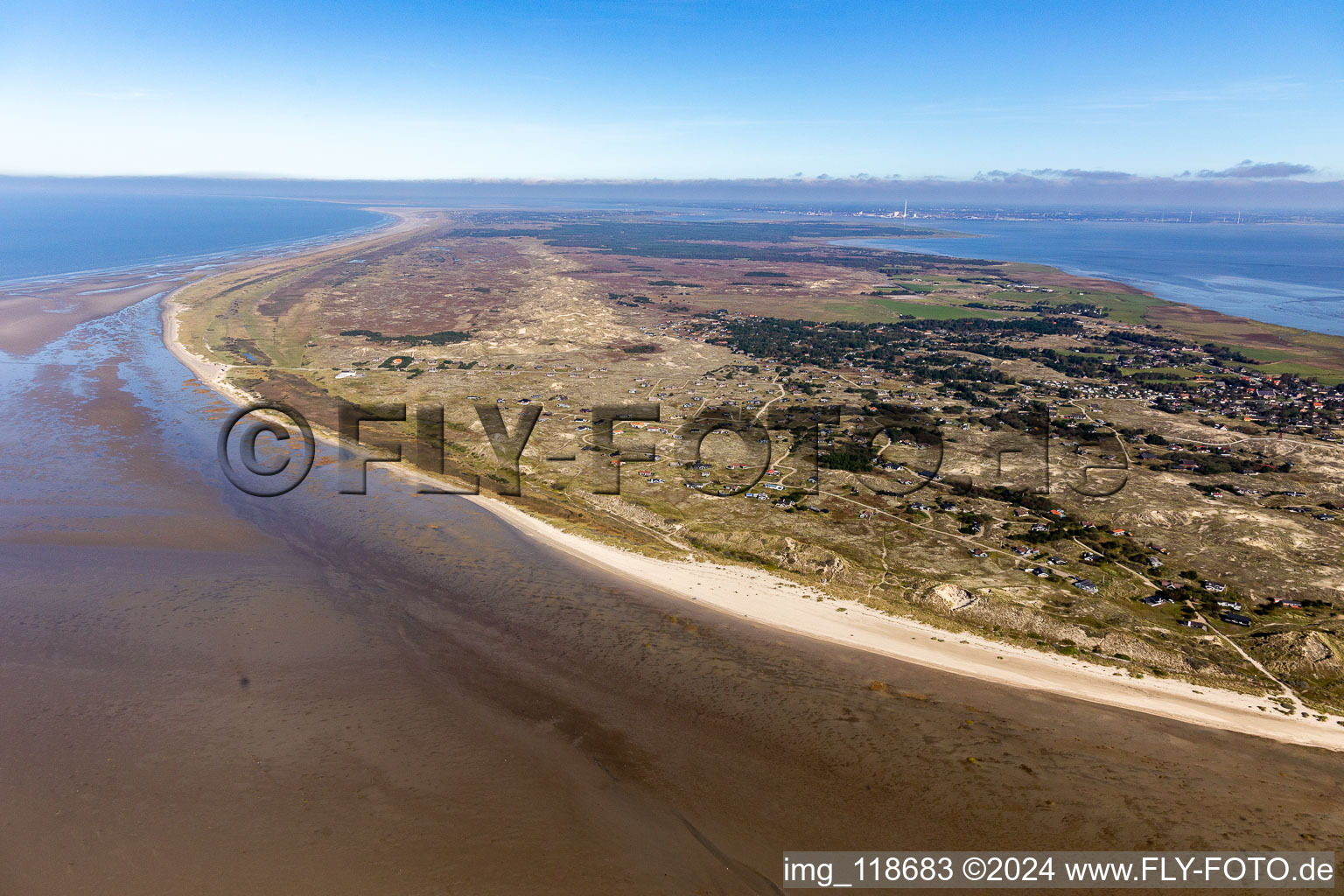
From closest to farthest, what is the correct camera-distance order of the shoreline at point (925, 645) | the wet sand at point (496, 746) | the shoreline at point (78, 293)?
the wet sand at point (496, 746) < the shoreline at point (925, 645) < the shoreline at point (78, 293)

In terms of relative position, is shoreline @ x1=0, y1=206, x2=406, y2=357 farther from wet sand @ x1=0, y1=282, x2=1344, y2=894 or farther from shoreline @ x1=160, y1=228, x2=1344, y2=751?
shoreline @ x1=160, y1=228, x2=1344, y2=751

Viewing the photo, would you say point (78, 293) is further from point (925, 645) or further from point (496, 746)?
point (925, 645)

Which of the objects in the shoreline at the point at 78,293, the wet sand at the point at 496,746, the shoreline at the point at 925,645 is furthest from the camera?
the shoreline at the point at 78,293

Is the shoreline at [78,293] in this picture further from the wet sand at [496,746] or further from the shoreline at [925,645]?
the shoreline at [925,645]

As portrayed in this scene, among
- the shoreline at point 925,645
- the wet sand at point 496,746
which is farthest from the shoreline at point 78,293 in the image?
the shoreline at point 925,645

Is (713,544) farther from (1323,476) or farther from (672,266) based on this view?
(672,266)

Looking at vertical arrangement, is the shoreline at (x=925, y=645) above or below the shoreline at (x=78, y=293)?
below

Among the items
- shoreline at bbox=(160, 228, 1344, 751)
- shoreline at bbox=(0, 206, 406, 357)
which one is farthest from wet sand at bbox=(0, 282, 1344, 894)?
shoreline at bbox=(0, 206, 406, 357)

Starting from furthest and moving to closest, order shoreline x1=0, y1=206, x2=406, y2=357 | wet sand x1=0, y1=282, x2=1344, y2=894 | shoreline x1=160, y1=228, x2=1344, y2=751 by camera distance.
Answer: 1. shoreline x1=0, y1=206, x2=406, y2=357
2. shoreline x1=160, y1=228, x2=1344, y2=751
3. wet sand x1=0, y1=282, x2=1344, y2=894
